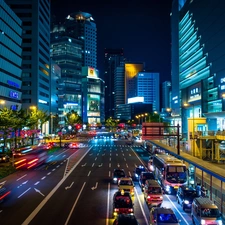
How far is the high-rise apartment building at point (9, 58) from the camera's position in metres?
80.7

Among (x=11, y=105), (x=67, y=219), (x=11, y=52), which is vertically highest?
(x=11, y=52)

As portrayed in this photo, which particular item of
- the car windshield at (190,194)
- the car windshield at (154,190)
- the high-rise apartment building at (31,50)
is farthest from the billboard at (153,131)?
the high-rise apartment building at (31,50)

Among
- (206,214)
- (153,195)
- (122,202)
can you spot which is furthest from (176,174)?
(206,214)

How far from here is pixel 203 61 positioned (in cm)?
10038

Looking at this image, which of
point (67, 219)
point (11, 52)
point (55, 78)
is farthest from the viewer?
point (55, 78)

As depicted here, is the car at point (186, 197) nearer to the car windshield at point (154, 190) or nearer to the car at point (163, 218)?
the car windshield at point (154, 190)

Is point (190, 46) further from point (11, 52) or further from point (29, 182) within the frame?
point (29, 182)

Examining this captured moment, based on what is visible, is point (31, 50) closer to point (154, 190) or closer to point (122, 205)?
point (154, 190)

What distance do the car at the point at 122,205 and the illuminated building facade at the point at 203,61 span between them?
113 ft

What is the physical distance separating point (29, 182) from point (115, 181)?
35.9ft

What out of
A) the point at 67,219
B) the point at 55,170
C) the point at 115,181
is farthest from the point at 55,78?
the point at 67,219

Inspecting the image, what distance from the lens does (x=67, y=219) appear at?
23250mm

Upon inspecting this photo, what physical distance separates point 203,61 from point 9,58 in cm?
6193

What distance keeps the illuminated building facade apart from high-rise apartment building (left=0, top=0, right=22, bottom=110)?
5025cm
